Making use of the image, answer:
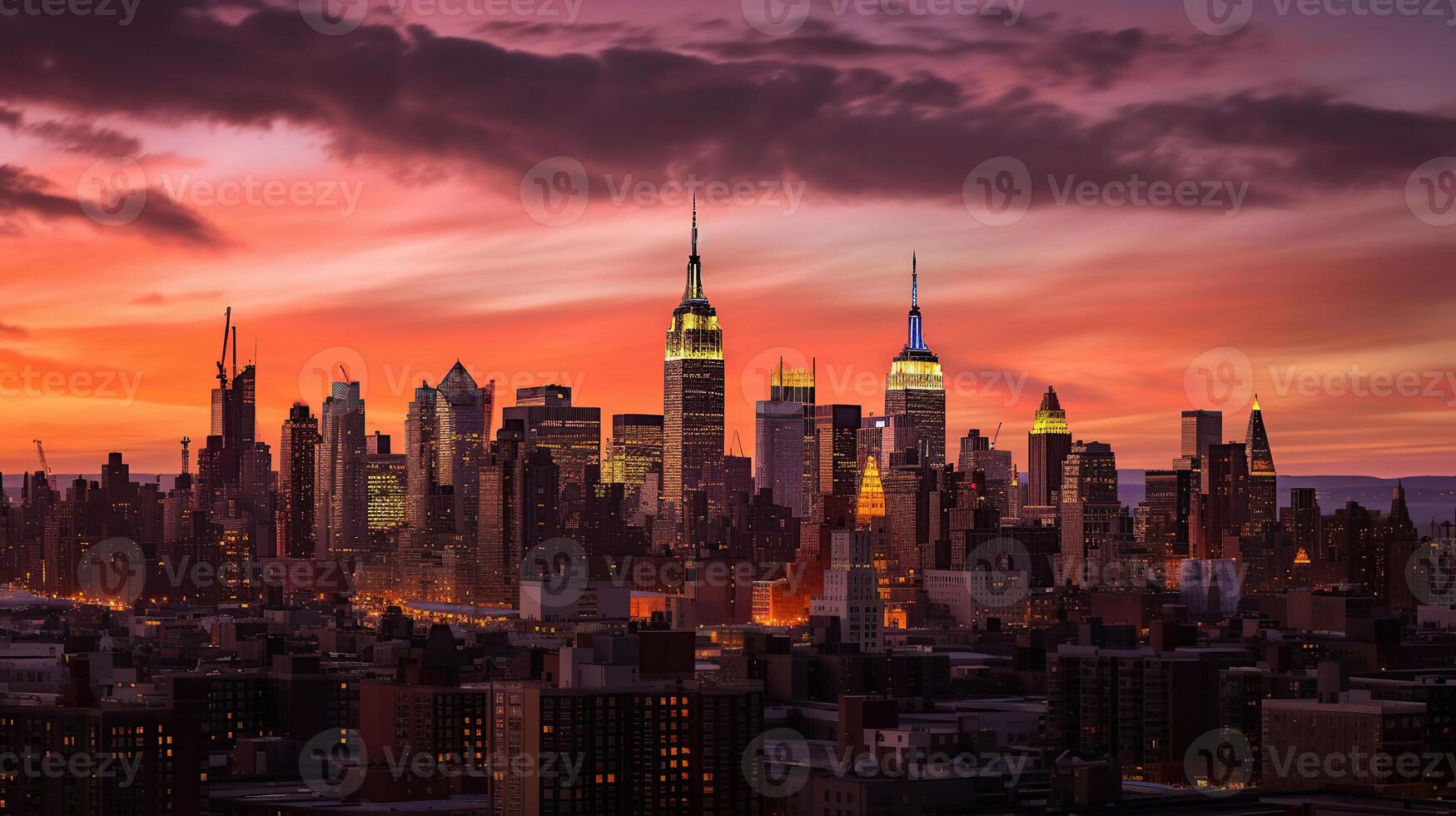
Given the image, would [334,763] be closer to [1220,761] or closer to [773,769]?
[773,769]

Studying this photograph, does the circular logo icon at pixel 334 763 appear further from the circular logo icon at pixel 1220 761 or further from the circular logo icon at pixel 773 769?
the circular logo icon at pixel 1220 761

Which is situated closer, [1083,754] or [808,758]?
[808,758]

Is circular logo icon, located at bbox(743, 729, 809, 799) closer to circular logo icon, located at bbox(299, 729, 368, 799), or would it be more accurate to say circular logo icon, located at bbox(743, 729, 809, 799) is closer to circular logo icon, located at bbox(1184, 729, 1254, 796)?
circular logo icon, located at bbox(299, 729, 368, 799)

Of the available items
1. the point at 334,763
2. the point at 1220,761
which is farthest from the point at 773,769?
the point at 1220,761

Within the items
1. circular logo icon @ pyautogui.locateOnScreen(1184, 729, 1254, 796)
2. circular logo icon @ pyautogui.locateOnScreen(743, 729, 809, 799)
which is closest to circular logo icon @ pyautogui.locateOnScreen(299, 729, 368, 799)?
circular logo icon @ pyautogui.locateOnScreen(743, 729, 809, 799)

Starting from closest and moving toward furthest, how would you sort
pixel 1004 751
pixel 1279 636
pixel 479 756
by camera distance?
1. pixel 479 756
2. pixel 1004 751
3. pixel 1279 636

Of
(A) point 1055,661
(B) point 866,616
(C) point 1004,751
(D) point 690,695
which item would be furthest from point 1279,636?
(D) point 690,695

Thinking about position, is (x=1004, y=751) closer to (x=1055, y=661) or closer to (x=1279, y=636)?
(x=1055, y=661)
